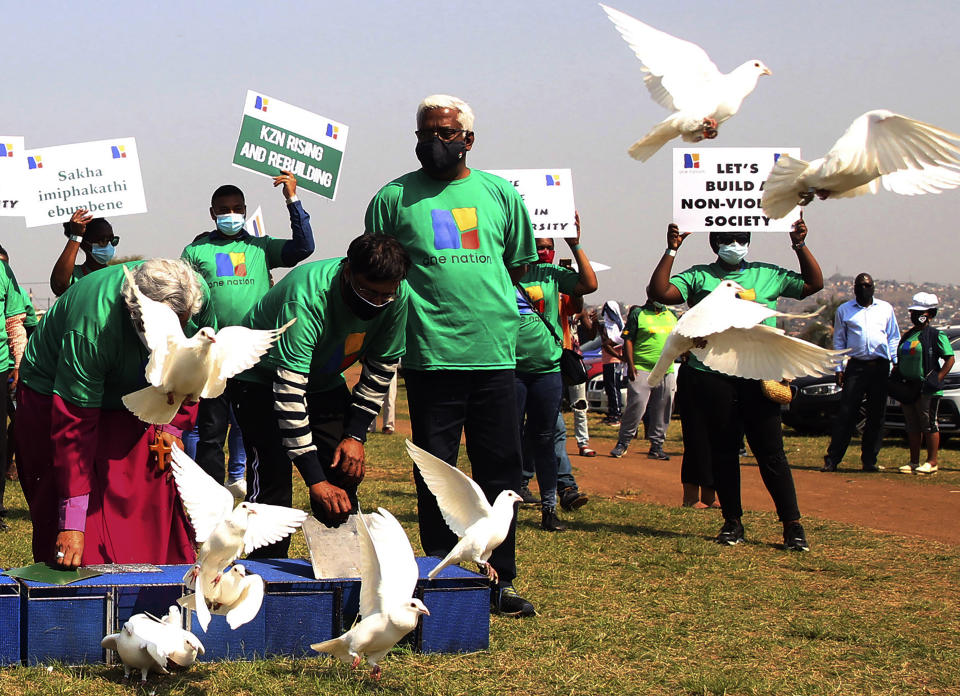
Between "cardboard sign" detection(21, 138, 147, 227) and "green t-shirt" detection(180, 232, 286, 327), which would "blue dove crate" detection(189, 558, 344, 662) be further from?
"cardboard sign" detection(21, 138, 147, 227)

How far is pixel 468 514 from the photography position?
4586mm

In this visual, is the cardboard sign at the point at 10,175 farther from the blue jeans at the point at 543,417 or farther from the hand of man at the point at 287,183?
the blue jeans at the point at 543,417

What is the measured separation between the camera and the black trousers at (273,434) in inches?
190

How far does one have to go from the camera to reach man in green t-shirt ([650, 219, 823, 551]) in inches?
279

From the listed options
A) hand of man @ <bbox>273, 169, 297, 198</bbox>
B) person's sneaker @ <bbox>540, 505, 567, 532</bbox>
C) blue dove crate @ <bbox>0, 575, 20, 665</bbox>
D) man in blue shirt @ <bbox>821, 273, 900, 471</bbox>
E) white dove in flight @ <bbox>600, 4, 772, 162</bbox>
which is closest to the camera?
blue dove crate @ <bbox>0, 575, 20, 665</bbox>

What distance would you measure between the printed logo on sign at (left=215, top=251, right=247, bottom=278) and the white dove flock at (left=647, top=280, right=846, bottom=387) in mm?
3248

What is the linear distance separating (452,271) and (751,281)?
2.75 m

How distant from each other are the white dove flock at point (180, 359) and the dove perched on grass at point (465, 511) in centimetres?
86

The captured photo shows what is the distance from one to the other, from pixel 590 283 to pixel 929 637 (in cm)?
343

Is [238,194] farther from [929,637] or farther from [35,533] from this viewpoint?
[929,637]

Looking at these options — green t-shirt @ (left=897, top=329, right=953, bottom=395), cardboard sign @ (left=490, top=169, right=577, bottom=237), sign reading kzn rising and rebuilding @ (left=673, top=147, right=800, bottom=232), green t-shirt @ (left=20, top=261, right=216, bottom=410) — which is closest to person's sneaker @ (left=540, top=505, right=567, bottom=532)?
sign reading kzn rising and rebuilding @ (left=673, top=147, right=800, bottom=232)

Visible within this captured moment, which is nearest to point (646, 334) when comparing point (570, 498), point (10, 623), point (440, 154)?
point (570, 498)

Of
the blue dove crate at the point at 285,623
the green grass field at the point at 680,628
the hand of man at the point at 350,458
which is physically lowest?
the green grass field at the point at 680,628

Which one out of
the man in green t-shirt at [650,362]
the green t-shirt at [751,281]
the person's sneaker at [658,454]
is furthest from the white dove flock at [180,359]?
the person's sneaker at [658,454]
